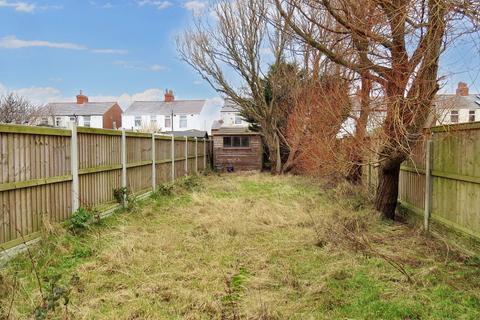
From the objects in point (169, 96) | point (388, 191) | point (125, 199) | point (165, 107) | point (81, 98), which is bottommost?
point (125, 199)

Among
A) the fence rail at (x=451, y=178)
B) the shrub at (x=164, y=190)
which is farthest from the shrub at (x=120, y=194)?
the fence rail at (x=451, y=178)

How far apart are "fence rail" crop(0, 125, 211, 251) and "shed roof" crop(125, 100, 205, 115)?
92.0ft

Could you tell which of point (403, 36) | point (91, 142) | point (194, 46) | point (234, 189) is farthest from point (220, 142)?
point (403, 36)

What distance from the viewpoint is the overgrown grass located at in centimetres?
307

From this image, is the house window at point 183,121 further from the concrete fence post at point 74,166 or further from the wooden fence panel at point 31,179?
the wooden fence panel at point 31,179

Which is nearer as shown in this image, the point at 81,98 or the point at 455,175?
the point at 455,175

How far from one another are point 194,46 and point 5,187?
15.0 meters

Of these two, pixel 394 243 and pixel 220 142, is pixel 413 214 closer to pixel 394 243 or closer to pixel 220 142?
pixel 394 243

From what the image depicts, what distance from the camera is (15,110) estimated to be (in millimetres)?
21922

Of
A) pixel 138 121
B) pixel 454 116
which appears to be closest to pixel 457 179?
pixel 454 116

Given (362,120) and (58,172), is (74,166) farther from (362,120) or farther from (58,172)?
(362,120)

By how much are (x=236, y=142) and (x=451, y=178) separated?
15584mm

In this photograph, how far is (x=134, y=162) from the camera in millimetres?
8258

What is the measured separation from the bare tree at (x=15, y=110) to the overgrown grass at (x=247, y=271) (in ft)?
60.5
